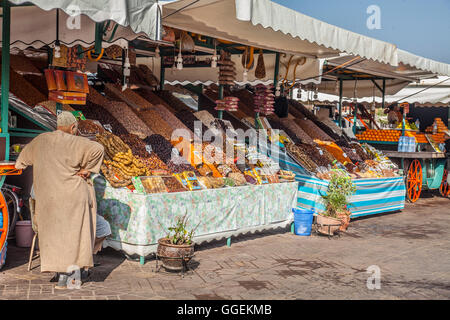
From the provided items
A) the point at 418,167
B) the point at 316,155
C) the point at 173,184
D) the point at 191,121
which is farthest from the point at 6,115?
the point at 418,167

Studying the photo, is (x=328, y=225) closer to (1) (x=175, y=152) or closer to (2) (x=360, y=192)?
(2) (x=360, y=192)

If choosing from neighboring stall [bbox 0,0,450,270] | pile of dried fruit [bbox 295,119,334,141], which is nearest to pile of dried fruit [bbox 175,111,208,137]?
neighboring stall [bbox 0,0,450,270]

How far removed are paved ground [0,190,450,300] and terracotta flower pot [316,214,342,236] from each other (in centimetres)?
13

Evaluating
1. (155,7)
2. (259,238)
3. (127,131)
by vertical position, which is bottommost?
(259,238)

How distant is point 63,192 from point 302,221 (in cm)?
372

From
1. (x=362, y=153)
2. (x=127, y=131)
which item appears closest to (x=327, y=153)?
(x=362, y=153)

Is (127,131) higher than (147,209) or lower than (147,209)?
higher

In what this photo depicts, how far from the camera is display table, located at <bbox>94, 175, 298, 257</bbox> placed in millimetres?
4965

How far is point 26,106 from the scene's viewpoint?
537 centimetres

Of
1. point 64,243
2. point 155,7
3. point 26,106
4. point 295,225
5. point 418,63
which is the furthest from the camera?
point 418,63

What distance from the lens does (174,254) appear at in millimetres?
4613
